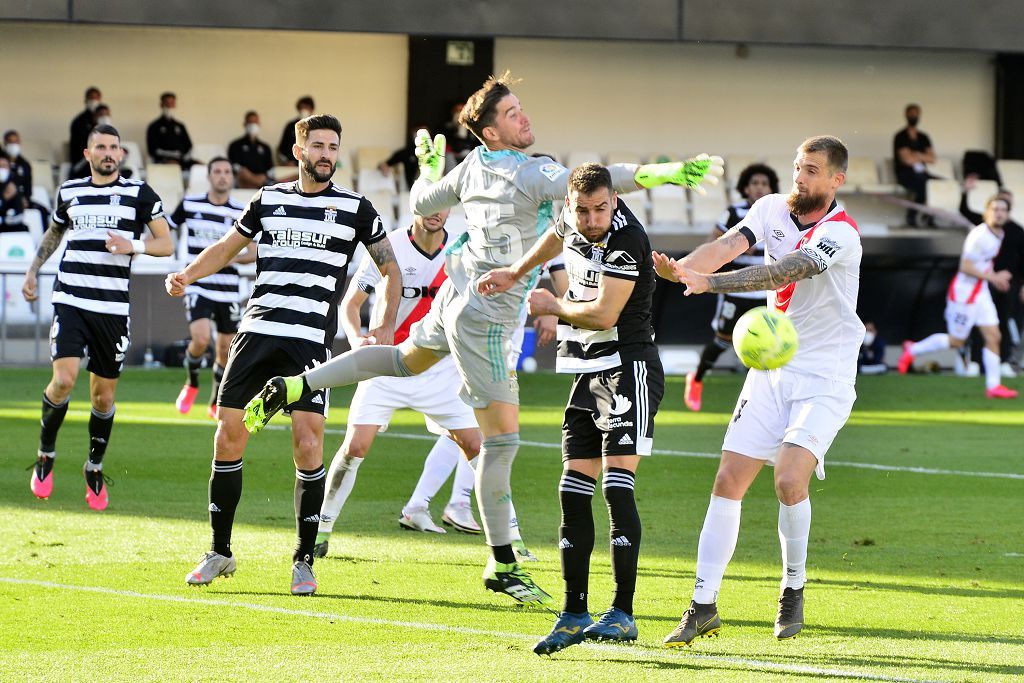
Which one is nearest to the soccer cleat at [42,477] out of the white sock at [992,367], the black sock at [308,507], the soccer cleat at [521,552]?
the black sock at [308,507]

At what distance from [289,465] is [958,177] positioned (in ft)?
59.3

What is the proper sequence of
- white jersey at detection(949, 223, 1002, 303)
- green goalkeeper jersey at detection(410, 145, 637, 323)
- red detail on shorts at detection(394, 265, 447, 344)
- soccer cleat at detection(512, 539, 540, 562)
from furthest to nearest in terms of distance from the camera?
1. white jersey at detection(949, 223, 1002, 303)
2. red detail on shorts at detection(394, 265, 447, 344)
3. soccer cleat at detection(512, 539, 540, 562)
4. green goalkeeper jersey at detection(410, 145, 637, 323)

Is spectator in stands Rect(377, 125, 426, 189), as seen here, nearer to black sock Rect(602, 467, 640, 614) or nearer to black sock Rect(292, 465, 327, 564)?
black sock Rect(292, 465, 327, 564)

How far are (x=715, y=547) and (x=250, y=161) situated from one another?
17.7 m

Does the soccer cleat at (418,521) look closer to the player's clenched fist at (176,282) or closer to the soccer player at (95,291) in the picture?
the soccer player at (95,291)

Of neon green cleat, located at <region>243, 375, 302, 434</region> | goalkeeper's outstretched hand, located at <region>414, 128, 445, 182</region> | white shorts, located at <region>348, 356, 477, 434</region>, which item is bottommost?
white shorts, located at <region>348, 356, 477, 434</region>

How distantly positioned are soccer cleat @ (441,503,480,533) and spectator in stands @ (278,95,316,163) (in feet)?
49.6

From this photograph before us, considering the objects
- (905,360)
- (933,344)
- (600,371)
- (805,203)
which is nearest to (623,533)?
(600,371)

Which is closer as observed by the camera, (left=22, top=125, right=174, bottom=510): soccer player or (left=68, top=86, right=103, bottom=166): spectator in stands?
(left=22, top=125, right=174, bottom=510): soccer player

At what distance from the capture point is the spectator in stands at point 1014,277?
743 inches

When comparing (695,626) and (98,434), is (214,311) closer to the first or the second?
(98,434)

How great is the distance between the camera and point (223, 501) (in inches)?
280

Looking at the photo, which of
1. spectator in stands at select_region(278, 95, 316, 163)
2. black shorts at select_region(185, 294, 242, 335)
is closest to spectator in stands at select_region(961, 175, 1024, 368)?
black shorts at select_region(185, 294, 242, 335)

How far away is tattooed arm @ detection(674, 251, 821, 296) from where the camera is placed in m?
5.86
